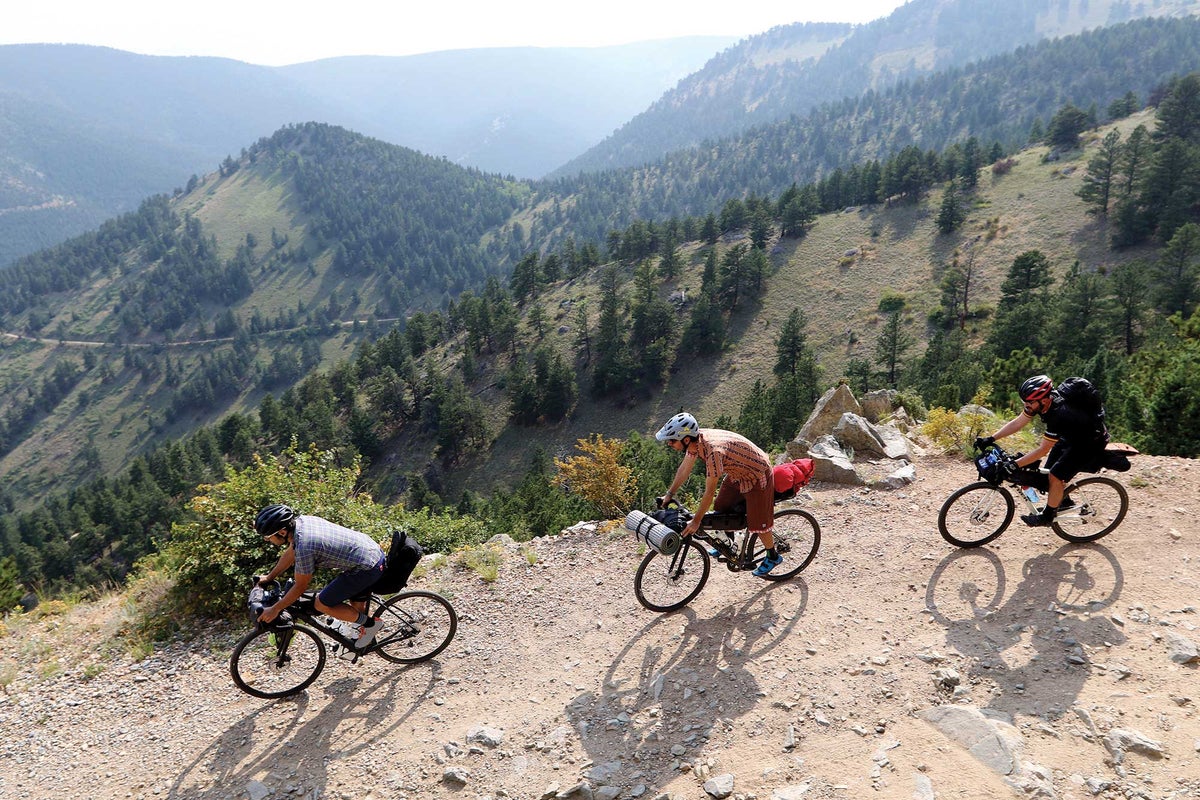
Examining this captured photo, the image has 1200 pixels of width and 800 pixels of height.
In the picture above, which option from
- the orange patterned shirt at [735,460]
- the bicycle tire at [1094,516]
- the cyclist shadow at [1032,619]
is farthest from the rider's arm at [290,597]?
the bicycle tire at [1094,516]

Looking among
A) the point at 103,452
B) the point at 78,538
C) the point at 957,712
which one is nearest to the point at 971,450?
the point at 957,712

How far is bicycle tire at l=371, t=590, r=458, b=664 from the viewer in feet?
27.3

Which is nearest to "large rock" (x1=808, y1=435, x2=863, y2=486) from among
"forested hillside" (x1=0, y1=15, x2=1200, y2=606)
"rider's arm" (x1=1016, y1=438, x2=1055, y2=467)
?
"rider's arm" (x1=1016, y1=438, x2=1055, y2=467)

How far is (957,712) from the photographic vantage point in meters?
6.32

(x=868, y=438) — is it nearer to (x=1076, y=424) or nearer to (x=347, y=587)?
(x=1076, y=424)

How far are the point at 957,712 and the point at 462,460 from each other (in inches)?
3211

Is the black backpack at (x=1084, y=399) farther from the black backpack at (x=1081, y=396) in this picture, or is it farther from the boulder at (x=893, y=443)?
the boulder at (x=893, y=443)

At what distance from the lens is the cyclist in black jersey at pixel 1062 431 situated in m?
8.42

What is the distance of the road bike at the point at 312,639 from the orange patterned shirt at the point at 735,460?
4505 millimetres

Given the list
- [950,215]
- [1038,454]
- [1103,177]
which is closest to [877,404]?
[1038,454]

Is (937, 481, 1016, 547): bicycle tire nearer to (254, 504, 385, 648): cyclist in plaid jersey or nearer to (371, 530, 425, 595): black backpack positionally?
(371, 530, 425, 595): black backpack

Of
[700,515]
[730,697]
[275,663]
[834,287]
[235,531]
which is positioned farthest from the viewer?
[834,287]

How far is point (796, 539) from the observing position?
980 cm

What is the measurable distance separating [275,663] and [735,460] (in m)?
7.43
